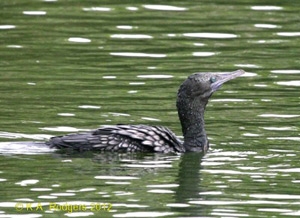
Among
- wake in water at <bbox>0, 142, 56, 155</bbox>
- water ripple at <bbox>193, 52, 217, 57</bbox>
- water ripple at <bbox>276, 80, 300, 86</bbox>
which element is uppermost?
water ripple at <bbox>193, 52, 217, 57</bbox>

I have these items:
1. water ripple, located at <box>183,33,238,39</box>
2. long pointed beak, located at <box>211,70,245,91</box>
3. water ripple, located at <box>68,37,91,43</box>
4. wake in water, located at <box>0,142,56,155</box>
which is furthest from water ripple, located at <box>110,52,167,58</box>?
wake in water, located at <box>0,142,56,155</box>

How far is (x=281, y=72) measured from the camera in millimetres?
19062

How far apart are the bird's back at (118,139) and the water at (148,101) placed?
117mm

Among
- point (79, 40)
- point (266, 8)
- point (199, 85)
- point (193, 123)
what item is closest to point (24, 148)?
point (193, 123)

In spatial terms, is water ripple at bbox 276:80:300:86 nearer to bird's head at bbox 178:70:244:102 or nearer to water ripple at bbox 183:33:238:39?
water ripple at bbox 183:33:238:39

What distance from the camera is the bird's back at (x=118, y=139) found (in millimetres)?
14672

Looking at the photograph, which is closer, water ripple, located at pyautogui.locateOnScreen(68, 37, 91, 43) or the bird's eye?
the bird's eye

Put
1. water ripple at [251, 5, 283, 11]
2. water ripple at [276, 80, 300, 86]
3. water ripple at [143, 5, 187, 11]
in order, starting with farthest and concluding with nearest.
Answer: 1. water ripple at [143, 5, 187, 11]
2. water ripple at [251, 5, 283, 11]
3. water ripple at [276, 80, 300, 86]

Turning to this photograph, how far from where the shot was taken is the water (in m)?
12.7

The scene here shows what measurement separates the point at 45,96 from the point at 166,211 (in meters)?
5.62

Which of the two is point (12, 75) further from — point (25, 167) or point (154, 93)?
point (25, 167)

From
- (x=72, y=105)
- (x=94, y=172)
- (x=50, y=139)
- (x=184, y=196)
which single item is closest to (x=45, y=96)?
(x=72, y=105)

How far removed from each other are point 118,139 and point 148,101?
2630 mm

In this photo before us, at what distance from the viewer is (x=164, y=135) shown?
14.8 meters
